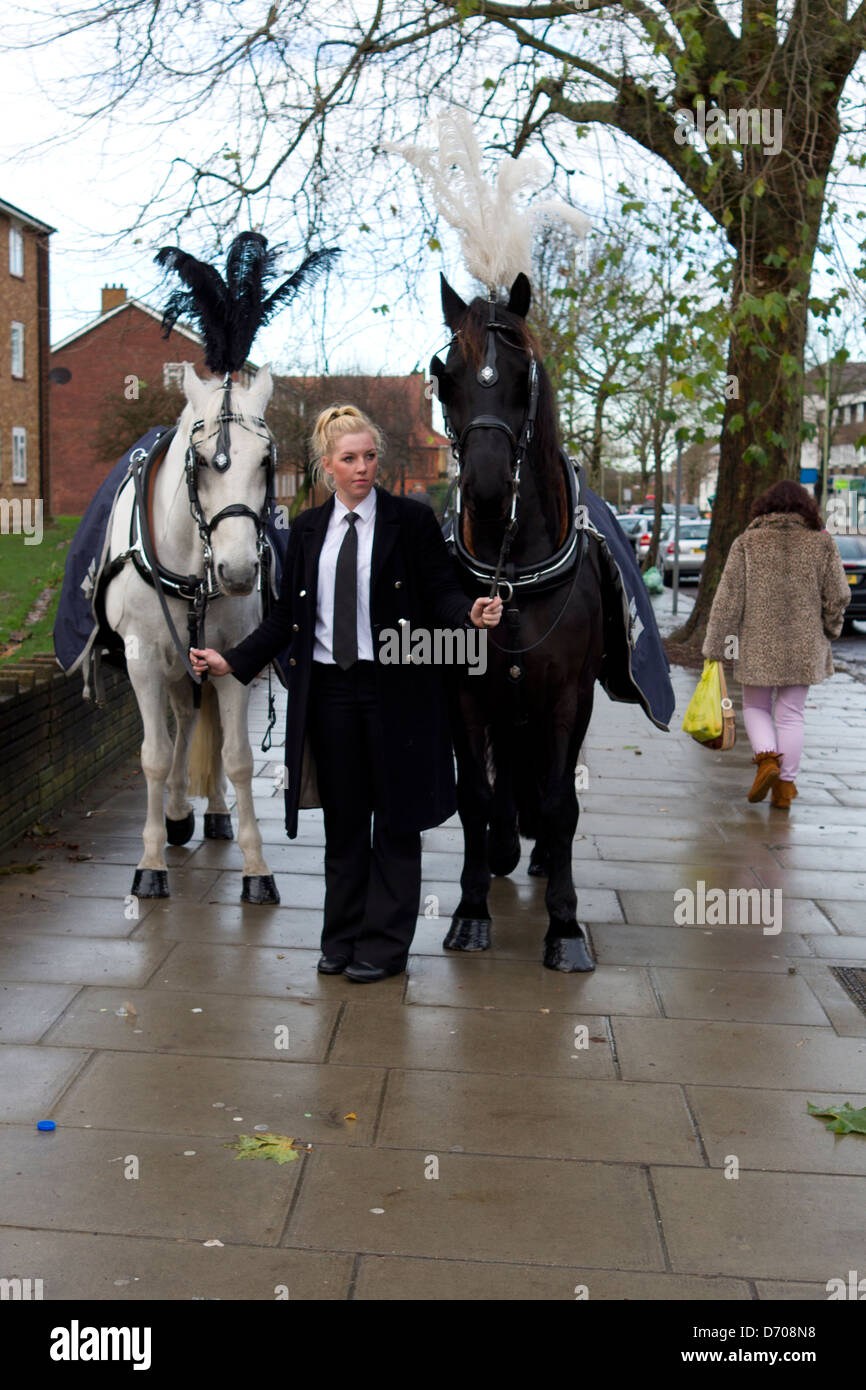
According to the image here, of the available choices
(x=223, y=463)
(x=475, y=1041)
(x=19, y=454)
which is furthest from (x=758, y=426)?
(x=19, y=454)

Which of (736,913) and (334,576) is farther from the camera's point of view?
(736,913)

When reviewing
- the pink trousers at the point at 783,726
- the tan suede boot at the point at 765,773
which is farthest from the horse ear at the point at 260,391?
the tan suede boot at the point at 765,773

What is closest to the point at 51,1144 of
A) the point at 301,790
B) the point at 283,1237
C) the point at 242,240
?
the point at 283,1237

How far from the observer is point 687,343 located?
10.8m

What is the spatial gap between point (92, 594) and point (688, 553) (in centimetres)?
3112

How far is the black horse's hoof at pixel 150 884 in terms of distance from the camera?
6.33 m

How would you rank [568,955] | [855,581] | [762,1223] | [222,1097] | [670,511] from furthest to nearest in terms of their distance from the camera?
1. [670,511]
2. [855,581]
3. [568,955]
4. [222,1097]
5. [762,1223]

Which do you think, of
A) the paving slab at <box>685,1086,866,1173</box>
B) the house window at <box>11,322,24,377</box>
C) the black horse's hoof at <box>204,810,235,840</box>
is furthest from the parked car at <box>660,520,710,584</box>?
the paving slab at <box>685,1086,866,1173</box>

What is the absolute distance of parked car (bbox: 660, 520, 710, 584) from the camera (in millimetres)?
35781

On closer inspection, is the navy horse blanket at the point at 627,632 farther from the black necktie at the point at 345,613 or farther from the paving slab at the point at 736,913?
the black necktie at the point at 345,613

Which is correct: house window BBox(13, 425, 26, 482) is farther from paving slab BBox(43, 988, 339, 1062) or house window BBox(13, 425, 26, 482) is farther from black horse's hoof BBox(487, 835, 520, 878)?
paving slab BBox(43, 988, 339, 1062)

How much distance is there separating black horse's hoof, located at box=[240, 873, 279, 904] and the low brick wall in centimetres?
141

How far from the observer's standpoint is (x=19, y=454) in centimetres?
4597

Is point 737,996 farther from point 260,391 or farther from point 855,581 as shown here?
point 855,581
